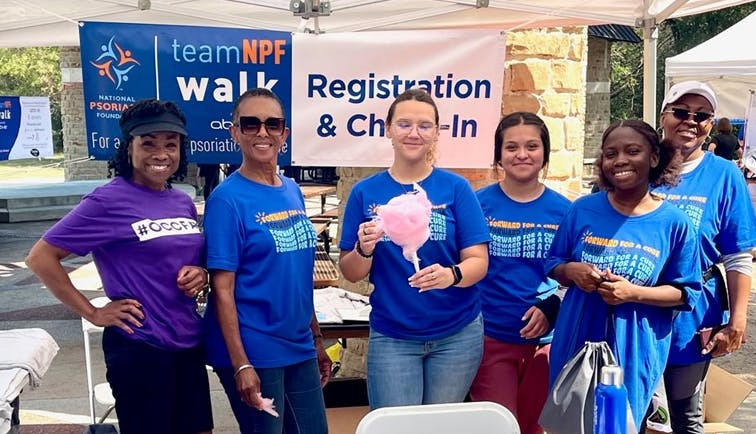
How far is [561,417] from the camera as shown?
8.16 ft

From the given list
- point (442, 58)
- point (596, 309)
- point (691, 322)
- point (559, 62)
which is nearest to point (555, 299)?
point (596, 309)

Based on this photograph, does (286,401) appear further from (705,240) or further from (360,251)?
(705,240)

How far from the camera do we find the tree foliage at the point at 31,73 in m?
37.1

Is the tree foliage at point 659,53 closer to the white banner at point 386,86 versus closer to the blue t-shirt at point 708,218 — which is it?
the white banner at point 386,86

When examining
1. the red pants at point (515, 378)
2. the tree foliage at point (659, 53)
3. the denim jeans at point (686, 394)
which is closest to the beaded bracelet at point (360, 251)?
the red pants at point (515, 378)

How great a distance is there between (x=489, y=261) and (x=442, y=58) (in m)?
1.62

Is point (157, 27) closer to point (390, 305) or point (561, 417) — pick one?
point (390, 305)

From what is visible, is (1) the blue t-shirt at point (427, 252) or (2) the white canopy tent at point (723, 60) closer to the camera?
(1) the blue t-shirt at point (427, 252)

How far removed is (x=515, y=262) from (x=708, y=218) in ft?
2.70

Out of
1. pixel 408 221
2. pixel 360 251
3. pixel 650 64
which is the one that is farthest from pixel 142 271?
pixel 650 64

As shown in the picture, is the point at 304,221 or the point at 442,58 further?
the point at 442,58

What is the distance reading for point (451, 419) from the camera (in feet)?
6.53

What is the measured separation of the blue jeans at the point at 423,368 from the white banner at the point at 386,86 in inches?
68.1

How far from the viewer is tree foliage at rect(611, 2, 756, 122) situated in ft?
67.1
